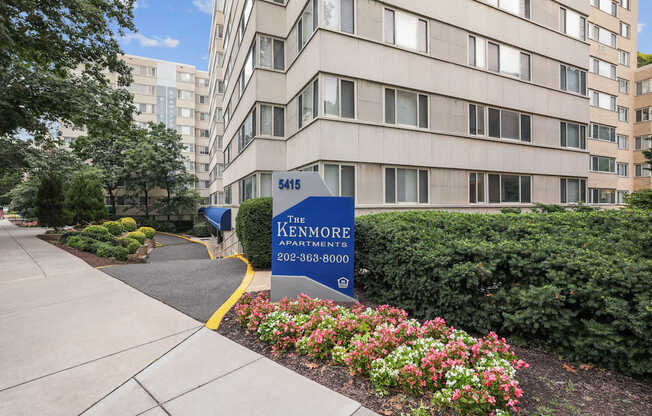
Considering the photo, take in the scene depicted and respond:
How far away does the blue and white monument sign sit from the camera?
5539 millimetres

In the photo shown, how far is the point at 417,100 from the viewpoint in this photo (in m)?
12.5

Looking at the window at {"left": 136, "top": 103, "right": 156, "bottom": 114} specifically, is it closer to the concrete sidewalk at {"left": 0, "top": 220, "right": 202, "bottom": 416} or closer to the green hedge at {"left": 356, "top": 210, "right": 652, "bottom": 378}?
the concrete sidewalk at {"left": 0, "top": 220, "right": 202, "bottom": 416}

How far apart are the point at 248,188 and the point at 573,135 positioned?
17918 mm

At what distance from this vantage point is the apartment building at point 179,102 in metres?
48.6

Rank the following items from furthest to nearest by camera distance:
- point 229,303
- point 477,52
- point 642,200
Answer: point 477,52
point 642,200
point 229,303

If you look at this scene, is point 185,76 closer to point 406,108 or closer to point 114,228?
point 114,228

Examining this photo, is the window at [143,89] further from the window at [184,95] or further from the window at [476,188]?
the window at [476,188]

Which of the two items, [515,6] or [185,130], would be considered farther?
[185,130]

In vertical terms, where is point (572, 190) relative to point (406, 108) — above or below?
below

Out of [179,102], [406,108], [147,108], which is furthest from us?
[179,102]

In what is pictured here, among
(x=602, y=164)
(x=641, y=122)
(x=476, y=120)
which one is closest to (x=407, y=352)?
(x=476, y=120)

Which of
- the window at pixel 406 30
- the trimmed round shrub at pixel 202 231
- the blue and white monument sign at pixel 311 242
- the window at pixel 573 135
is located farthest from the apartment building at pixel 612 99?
the trimmed round shrub at pixel 202 231

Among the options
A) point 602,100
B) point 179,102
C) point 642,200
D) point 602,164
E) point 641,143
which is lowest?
point 642,200

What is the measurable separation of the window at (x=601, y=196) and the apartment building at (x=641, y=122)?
700 centimetres
